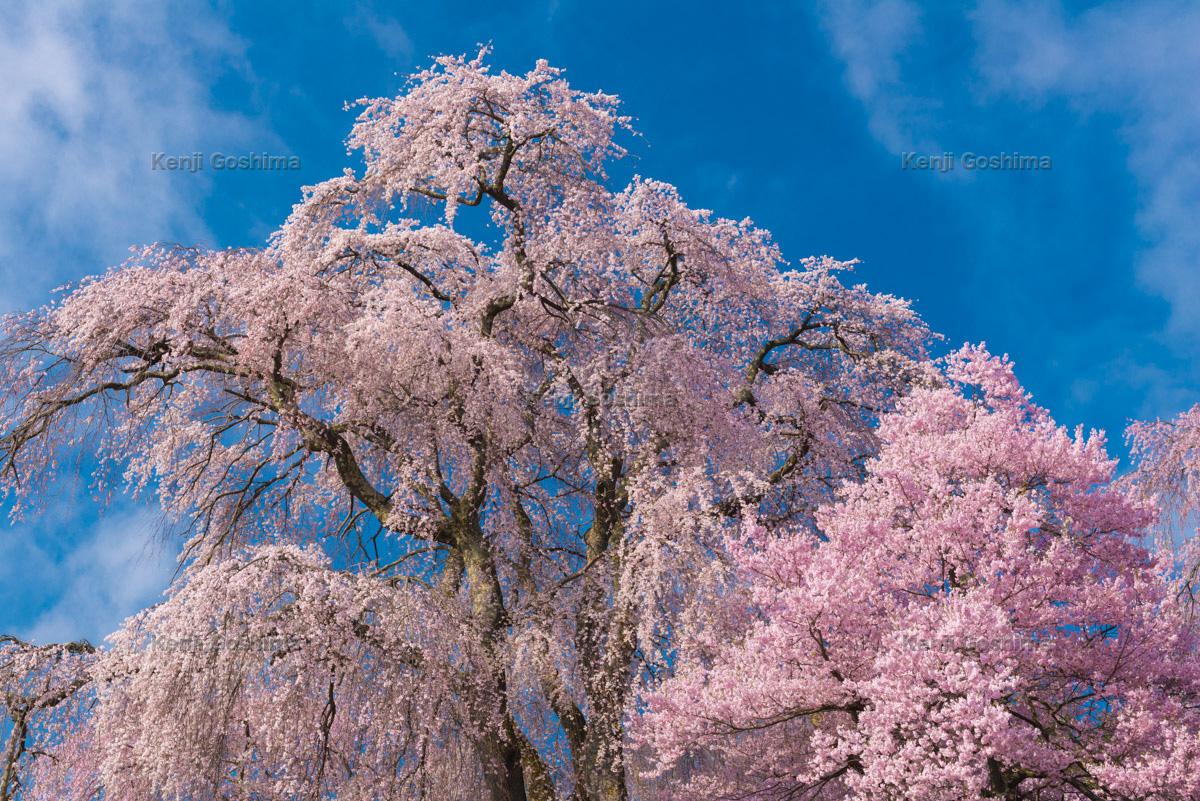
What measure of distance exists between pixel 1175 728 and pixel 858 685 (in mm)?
2052

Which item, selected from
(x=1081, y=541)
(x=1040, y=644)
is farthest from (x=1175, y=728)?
(x=1081, y=541)

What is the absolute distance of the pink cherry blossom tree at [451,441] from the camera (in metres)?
8.06

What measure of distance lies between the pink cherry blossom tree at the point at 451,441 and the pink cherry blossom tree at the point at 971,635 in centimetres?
129

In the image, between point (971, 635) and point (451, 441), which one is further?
point (451, 441)

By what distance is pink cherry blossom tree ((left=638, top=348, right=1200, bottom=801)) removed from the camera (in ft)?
21.5

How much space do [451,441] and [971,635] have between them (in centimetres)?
552

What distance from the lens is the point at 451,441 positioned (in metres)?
10.4

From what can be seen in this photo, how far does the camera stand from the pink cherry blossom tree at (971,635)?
258 inches

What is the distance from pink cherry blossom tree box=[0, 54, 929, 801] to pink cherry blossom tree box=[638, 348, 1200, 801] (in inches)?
50.8

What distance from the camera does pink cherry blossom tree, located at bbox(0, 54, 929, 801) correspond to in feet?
26.5

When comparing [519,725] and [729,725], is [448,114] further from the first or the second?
[729,725]

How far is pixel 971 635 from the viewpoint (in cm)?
655

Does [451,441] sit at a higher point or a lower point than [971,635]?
higher

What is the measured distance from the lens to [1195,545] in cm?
947
